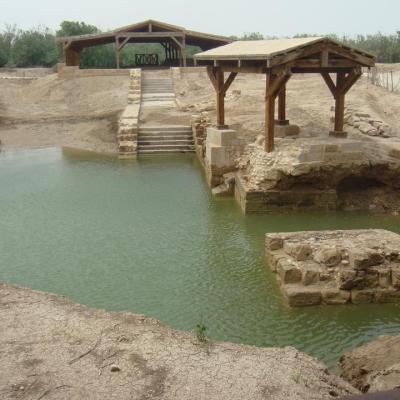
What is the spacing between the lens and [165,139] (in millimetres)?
19234

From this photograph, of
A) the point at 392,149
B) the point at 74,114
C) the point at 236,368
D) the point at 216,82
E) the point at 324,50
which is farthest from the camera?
the point at 74,114

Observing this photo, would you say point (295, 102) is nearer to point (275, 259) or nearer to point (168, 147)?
point (168, 147)

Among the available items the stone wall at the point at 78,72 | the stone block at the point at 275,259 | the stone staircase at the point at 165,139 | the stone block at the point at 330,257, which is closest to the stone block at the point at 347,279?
the stone block at the point at 330,257

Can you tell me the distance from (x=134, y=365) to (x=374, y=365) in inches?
92.1

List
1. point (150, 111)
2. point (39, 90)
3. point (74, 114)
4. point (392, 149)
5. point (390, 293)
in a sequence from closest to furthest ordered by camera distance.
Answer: point (390, 293) → point (392, 149) → point (150, 111) → point (74, 114) → point (39, 90)

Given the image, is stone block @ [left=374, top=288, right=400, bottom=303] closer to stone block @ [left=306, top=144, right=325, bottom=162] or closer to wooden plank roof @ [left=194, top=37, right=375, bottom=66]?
stone block @ [left=306, top=144, right=325, bottom=162]

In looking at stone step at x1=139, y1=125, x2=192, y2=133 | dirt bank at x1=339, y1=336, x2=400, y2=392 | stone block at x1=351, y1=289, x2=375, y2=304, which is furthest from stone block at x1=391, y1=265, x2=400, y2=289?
stone step at x1=139, y1=125, x2=192, y2=133

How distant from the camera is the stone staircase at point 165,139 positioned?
61.6 feet

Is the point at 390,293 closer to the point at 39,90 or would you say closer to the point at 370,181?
the point at 370,181

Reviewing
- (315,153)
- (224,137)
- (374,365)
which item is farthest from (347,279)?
(224,137)

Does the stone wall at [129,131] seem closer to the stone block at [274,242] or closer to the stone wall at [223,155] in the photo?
the stone wall at [223,155]

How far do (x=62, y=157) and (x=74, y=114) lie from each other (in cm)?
553

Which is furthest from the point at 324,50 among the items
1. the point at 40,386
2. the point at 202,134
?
the point at 40,386

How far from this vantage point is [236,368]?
4.57 metres
